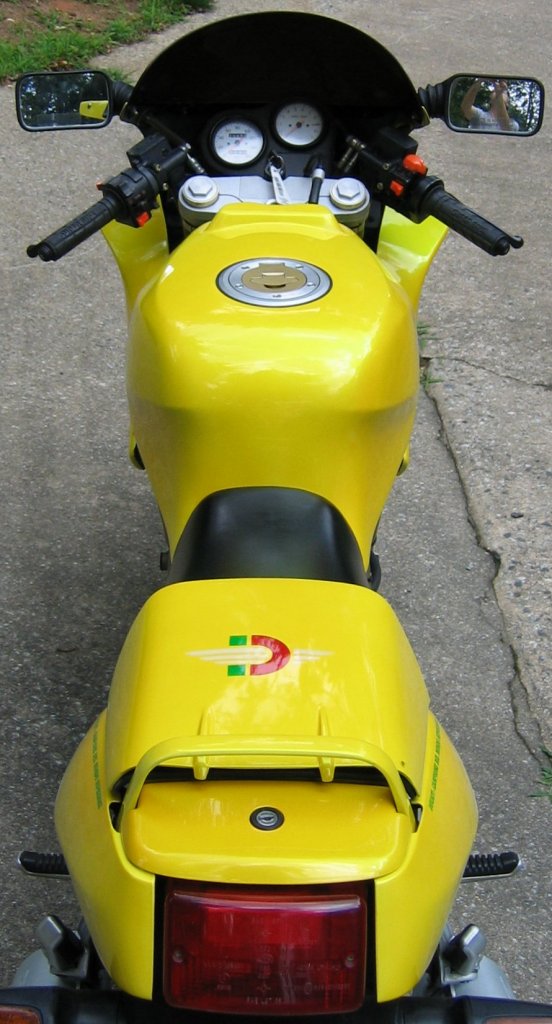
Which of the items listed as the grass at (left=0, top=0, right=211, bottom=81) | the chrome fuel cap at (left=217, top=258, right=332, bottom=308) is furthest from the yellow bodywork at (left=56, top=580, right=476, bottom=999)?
the grass at (left=0, top=0, right=211, bottom=81)

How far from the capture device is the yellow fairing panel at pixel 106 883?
3.98ft

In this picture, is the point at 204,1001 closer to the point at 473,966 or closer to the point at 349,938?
the point at 349,938

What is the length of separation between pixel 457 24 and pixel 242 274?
6944 mm

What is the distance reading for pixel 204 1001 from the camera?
3.93ft

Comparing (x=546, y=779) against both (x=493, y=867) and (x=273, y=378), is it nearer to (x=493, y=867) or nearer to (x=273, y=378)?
(x=493, y=867)

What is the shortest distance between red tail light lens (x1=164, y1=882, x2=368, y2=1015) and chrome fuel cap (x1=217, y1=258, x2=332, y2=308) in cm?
93

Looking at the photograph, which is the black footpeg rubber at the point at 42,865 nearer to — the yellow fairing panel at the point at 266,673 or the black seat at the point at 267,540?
the yellow fairing panel at the point at 266,673

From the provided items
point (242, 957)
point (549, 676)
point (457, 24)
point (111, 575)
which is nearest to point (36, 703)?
point (111, 575)

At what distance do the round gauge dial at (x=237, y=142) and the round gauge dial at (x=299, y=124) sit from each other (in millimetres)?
49

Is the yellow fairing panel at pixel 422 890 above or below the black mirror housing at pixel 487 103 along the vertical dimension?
below

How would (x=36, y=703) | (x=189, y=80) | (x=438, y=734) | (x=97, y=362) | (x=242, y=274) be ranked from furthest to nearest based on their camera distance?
(x=97, y=362) < (x=36, y=703) < (x=189, y=80) < (x=242, y=274) < (x=438, y=734)

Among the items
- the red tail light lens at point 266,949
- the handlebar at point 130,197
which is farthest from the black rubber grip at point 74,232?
the red tail light lens at point 266,949

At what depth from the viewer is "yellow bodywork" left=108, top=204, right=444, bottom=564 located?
1683 mm

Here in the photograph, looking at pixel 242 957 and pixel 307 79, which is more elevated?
pixel 307 79
